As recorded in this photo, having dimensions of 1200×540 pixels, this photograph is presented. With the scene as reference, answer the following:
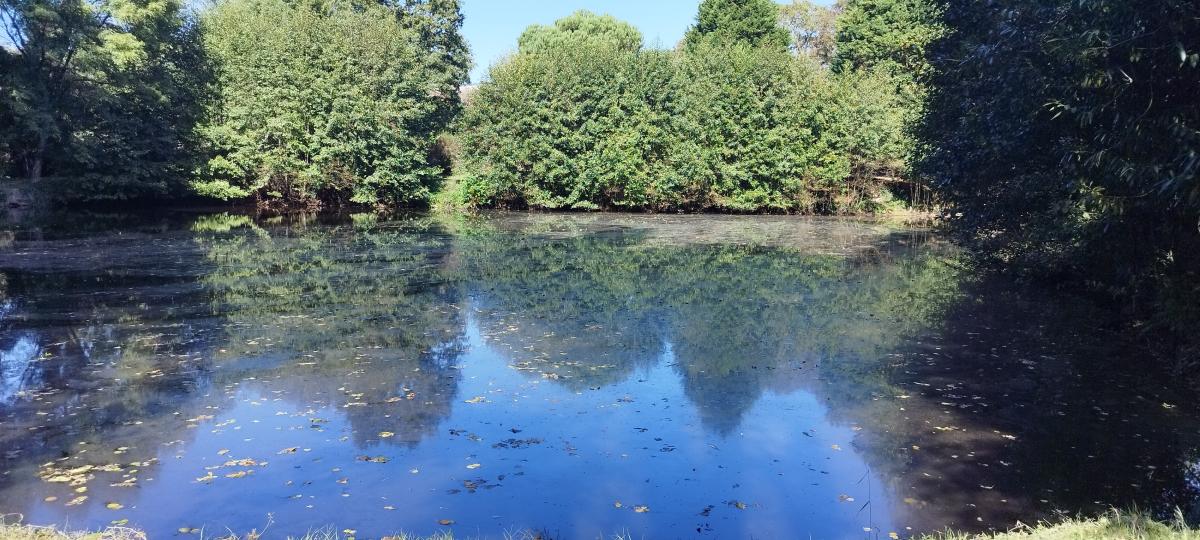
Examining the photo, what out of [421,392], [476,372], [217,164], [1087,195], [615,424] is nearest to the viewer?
[1087,195]

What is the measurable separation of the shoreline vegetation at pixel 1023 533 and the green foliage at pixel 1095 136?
2394 mm

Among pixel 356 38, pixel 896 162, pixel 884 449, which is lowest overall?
pixel 884 449

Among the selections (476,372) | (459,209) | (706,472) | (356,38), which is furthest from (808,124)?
(706,472)

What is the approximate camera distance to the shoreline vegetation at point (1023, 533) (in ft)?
15.7

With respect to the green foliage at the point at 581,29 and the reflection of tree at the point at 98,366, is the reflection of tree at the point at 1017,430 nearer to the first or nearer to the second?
the reflection of tree at the point at 98,366

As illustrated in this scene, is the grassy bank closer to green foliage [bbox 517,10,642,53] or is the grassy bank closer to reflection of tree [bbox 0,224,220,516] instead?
reflection of tree [bbox 0,224,220,516]

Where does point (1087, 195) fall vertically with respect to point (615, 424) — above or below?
above

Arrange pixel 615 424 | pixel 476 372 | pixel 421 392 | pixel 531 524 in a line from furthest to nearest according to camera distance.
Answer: pixel 476 372 < pixel 421 392 < pixel 615 424 < pixel 531 524

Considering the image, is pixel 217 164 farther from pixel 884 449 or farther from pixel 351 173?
pixel 884 449

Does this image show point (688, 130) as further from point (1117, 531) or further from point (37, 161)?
point (1117, 531)

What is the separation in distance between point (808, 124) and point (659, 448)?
31.9 m

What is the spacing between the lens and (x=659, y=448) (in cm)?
793

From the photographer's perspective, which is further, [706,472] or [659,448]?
[659,448]

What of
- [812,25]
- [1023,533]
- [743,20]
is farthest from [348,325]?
[812,25]
